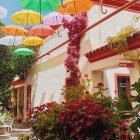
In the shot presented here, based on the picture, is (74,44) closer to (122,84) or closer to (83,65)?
(83,65)

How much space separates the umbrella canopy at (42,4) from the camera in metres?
10.2

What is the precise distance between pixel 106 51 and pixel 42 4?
2.92 m

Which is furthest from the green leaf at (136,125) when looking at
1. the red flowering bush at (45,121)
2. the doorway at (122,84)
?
the doorway at (122,84)

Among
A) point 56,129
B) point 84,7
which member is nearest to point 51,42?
point 84,7

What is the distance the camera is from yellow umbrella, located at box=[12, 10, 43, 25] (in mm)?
11986

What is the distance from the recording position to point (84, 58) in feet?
41.3

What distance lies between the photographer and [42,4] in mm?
10305

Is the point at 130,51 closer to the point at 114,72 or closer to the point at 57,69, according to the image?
the point at 114,72

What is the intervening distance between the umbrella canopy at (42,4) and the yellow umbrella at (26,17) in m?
1.42

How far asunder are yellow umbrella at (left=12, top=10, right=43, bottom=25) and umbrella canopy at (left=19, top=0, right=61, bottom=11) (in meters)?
1.42

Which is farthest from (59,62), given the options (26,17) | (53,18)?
(26,17)

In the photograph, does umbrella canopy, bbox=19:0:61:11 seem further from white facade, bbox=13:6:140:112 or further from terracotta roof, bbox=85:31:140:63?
white facade, bbox=13:6:140:112

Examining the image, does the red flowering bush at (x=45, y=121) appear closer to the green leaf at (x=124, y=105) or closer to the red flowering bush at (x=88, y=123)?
the red flowering bush at (x=88, y=123)

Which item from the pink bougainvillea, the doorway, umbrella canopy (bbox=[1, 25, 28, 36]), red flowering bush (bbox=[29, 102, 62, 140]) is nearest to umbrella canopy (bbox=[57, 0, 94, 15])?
the pink bougainvillea
